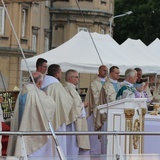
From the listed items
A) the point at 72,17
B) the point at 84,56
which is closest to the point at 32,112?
the point at 84,56

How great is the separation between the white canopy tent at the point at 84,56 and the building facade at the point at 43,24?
23.5 m

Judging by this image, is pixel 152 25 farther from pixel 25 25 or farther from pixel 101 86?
pixel 101 86

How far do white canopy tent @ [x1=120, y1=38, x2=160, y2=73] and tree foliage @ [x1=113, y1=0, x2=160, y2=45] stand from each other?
34.1 meters

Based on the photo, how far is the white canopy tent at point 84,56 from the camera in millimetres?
21141

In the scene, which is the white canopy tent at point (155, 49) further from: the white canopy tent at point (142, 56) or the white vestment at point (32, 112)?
the white vestment at point (32, 112)

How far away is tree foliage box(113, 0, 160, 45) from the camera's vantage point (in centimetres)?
6031

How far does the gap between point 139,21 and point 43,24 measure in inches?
369

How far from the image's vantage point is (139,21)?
61.4 meters

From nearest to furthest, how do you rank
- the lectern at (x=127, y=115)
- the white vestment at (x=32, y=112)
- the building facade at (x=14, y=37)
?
the white vestment at (x=32, y=112) → the lectern at (x=127, y=115) → the building facade at (x=14, y=37)

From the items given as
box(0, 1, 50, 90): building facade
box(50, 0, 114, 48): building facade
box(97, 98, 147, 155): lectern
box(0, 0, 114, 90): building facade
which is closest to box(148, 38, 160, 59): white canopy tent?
box(97, 98, 147, 155): lectern

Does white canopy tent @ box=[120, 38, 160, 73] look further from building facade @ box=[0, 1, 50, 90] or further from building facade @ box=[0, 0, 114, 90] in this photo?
building facade @ box=[0, 0, 114, 90]

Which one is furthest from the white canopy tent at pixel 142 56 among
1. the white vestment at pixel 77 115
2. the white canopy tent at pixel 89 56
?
the white vestment at pixel 77 115

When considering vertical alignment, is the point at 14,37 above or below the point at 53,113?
above

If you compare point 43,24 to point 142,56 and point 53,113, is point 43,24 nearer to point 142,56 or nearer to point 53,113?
point 142,56
